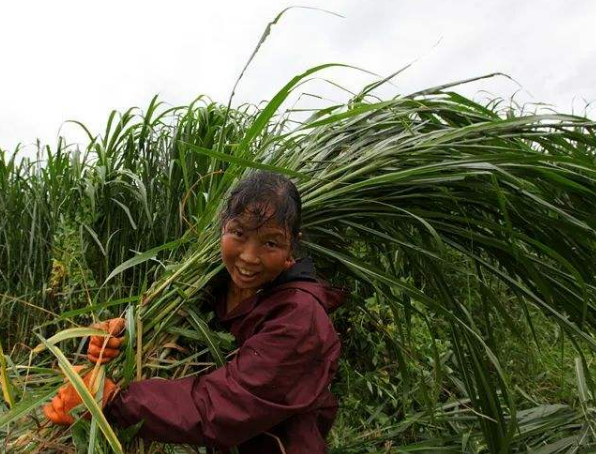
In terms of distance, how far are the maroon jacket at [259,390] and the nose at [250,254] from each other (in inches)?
3.2

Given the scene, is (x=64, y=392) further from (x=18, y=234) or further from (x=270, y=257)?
(x=18, y=234)

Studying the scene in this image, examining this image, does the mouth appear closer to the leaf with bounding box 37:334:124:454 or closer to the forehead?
the forehead

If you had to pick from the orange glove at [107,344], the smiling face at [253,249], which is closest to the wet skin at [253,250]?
the smiling face at [253,249]

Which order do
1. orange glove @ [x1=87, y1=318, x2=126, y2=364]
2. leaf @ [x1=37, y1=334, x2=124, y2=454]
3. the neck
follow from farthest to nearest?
1. the neck
2. orange glove @ [x1=87, y1=318, x2=126, y2=364]
3. leaf @ [x1=37, y1=334, x2=124, y2=454]

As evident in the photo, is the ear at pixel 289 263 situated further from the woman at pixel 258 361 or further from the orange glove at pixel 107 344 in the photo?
the orange glove at pixel 107 344

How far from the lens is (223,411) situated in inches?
36.6

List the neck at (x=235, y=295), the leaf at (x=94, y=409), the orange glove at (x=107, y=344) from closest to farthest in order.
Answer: the leaf at (x=94, y=409) < the orange glove at (x=107, y=344) < the neck at (x=235, y=295)

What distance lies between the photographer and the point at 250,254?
1013 millimetres

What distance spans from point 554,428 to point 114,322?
1227 millimetres

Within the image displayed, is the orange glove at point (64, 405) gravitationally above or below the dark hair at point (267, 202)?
below

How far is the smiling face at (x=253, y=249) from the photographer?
1012 millimetres

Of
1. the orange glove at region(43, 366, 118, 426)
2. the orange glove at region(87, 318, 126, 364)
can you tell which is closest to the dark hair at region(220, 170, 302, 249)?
the orange glove at region(87, 318, 126, 364)

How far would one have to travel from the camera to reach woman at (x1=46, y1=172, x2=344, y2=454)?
94 cm

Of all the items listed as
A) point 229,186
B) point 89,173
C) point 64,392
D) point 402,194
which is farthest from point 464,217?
point 89,173
